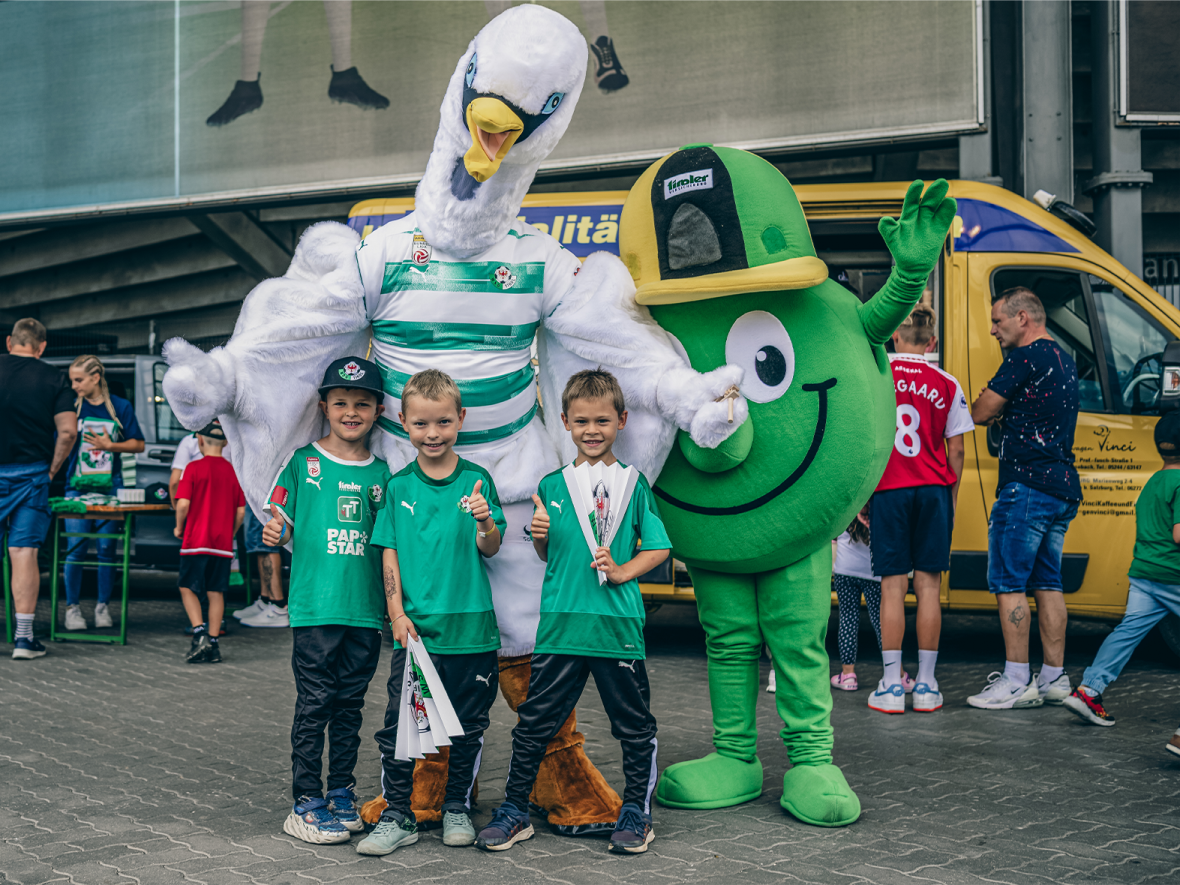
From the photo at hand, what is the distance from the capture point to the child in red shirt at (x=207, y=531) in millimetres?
6742

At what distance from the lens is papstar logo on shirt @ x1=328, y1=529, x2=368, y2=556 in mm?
3443

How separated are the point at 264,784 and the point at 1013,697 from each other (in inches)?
140

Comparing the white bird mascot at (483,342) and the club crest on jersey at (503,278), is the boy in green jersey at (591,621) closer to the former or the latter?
the white bird mascot at (483,342)

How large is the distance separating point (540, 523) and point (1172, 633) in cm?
475

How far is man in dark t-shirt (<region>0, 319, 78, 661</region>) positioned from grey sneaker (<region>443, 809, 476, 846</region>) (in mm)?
4355

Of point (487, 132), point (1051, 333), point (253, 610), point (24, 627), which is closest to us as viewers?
point (487, 132)

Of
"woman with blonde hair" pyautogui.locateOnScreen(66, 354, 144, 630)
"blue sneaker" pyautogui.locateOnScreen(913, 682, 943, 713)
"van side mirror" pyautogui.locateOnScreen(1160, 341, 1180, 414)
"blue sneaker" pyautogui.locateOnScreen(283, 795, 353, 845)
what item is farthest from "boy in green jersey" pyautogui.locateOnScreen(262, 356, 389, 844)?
"woman with blonde hair" pyautogui.locateOnScreen(66, 354, 144, 630)

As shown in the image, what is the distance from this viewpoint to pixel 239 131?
11688 mm

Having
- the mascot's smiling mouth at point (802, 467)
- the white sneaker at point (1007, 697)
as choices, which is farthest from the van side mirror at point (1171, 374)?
the mascot's smiling mouth at point (802, 467)

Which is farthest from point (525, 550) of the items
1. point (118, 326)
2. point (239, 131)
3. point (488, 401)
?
point (118, 326)

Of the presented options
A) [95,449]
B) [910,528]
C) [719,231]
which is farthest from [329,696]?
[95,449]

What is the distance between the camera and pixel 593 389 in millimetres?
3389

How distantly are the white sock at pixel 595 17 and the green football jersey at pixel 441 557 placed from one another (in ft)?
25.7

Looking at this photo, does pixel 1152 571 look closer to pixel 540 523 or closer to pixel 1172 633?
pixel 1172 633
